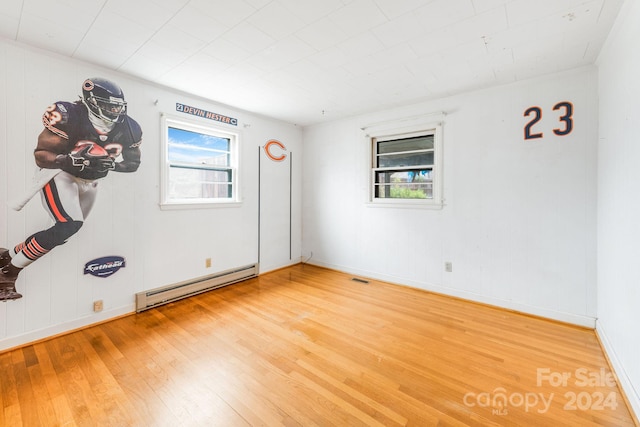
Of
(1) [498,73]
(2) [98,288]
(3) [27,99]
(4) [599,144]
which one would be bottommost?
(2) [98,288]

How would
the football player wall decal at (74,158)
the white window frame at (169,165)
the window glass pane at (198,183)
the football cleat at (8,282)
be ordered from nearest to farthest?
the football cleat at (8,282) < the football player wall decal at (74,158) < the white window frame at (169,165) < the window glass pane at (198,183)

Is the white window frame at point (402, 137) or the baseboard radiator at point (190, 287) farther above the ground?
the white window frame at point (402, 137)

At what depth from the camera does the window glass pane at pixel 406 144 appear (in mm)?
3736

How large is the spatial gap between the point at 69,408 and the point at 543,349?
3.54 metres

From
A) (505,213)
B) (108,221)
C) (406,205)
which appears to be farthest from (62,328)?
(505,213)

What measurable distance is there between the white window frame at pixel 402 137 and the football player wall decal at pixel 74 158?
3.19m

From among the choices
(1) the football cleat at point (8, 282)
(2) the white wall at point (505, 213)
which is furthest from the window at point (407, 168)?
(1) the football cleat at point (8, 282)

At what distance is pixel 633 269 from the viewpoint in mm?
1709

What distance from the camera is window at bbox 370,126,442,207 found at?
3641 mm

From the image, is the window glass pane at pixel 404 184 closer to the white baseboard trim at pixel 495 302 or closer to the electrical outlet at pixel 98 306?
the white baseboard trim at pixel 495 302

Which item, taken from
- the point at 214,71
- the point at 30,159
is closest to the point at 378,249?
the point at 214,71

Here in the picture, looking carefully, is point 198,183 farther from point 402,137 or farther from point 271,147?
point 402,137

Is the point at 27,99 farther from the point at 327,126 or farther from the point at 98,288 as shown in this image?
the point at 327,126

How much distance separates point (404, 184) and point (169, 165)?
3213mm
